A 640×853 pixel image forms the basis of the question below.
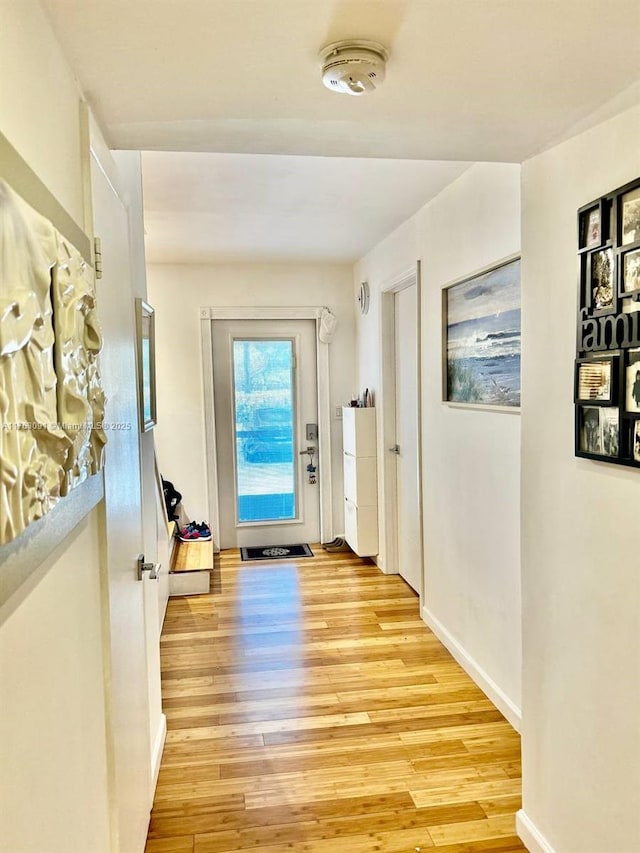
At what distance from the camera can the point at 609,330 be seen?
1464 mm

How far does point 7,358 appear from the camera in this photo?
2.25ft

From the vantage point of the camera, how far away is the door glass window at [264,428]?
5117 mm

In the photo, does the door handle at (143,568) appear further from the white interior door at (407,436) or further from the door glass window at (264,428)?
the door glass window at (264,428)

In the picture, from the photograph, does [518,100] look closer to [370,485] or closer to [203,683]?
[203,683]

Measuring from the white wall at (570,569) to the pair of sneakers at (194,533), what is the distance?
10.4 ft

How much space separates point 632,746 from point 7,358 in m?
1.56

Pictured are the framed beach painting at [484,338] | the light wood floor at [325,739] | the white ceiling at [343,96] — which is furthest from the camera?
the framed beach painting at [484,338]

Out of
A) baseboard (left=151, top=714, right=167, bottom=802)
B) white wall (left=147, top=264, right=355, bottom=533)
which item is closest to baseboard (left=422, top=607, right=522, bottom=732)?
baseboard (left=151, top=714, right=167, bottom=802)

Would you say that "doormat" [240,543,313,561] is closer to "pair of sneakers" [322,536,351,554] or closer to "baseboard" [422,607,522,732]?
"pair of sneakers" [322,536,351,554]

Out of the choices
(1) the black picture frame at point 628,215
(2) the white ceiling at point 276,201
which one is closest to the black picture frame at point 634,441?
(1) the black picture frame at point 628,215

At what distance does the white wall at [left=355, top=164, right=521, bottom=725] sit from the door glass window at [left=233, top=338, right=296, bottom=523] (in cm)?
166

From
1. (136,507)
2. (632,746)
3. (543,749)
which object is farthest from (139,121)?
(543,749)

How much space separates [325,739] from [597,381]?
181 cm

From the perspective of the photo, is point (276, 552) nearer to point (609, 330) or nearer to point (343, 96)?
point (609, 330)
